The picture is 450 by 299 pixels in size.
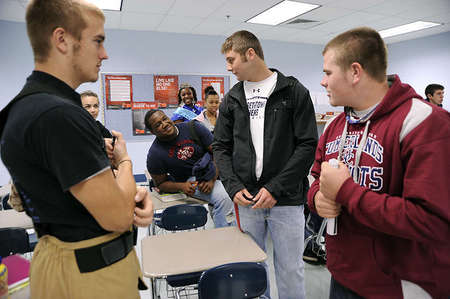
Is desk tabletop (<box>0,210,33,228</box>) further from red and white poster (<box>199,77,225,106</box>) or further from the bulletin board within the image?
red and white poster (<box>199,77,225,106</box>)

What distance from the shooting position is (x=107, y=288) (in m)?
0.82

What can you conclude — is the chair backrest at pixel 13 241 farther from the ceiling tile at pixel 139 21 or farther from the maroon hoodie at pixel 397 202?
the ceiling tile at pixel 139 21

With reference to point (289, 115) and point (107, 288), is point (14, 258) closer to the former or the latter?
point (107, 288)

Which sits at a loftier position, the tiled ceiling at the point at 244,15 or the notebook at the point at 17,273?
the tiled ceiling at the point at 244,15

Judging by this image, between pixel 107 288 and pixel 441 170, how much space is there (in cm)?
97

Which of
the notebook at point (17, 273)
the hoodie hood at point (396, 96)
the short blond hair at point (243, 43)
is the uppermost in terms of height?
the short blond hair at point (243, 43)

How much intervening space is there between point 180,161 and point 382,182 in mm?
2043

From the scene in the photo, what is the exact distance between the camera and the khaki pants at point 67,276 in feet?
2.60

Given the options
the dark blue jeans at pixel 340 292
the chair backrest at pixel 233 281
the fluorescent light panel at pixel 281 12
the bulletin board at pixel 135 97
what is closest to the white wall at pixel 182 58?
the bulletin board at pixel 135 97

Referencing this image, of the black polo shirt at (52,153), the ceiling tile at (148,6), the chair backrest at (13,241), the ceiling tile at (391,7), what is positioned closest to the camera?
the black polo shirt at (52,153)

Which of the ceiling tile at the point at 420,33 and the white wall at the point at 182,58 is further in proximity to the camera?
the ceiling tile at the point at 420,33

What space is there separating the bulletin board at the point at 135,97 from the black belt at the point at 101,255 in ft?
15.7

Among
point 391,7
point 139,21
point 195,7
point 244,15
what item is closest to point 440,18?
point 391,7

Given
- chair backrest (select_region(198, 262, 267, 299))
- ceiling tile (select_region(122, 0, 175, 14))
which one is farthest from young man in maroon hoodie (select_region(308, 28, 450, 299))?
ceiling tile (select_region(122, 0, 175, 14))
